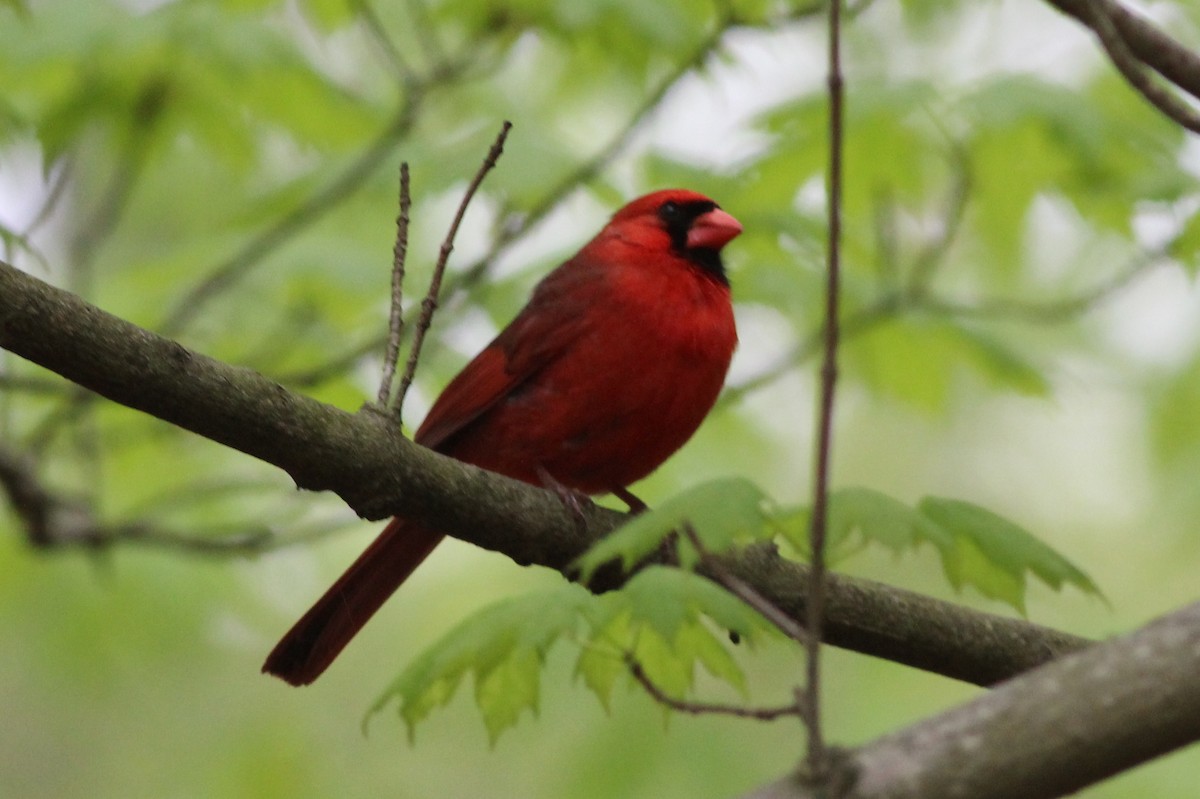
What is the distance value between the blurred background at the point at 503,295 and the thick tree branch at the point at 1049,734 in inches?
44.1

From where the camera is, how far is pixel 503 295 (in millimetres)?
4023

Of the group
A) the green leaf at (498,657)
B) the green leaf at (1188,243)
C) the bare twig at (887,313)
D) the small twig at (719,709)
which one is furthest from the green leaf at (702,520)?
the bare twig at (887,313)

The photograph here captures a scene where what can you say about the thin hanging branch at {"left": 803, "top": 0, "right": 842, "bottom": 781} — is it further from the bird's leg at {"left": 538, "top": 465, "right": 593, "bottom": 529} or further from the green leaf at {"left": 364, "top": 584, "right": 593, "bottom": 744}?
the bird's leg at {"left": 538, "top": 465, "right": 593, "bottom": 529}

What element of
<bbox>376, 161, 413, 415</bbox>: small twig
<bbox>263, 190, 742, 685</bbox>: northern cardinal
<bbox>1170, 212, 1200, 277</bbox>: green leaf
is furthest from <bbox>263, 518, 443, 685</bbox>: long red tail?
<bbox>1170, 212, 1200, 277</bbox>: green leaf

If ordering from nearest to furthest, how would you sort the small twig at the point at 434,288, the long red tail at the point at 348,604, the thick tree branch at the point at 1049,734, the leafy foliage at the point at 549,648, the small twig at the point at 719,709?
the thick tree branch at the point at 1049,734 → the small twig at the point at 719,709 → the leafy foliage at the point at 549,648 → the small twig at the point at 434,288 → the long red tail at the point at 348,604

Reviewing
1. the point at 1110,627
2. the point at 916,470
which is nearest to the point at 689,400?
the point at 1110,627

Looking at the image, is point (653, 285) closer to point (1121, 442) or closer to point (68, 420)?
point (68, 420)

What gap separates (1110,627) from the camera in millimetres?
6340

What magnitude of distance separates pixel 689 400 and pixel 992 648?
3.54ft

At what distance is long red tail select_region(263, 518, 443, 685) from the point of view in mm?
3227

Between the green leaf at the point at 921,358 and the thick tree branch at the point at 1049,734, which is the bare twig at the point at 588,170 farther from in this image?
the thick tree branch at the point at 1049,734

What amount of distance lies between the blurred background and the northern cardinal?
0.87ft

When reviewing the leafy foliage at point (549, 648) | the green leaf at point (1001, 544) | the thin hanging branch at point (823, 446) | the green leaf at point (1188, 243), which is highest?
the thin hanging branch at point (823, 446)

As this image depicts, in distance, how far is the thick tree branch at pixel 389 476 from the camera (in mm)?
2018
